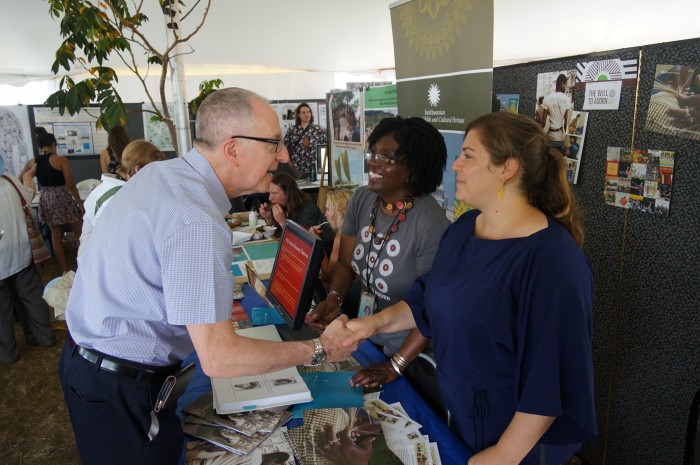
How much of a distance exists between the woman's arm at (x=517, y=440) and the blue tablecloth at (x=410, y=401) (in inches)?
2.9

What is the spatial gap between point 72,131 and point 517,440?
302 inches

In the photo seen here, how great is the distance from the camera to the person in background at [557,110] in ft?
7.16

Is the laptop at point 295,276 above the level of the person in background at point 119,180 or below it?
below

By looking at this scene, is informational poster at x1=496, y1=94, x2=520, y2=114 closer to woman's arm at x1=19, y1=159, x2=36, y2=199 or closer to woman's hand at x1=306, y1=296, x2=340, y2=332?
woman's hand at x1=306, y1=296, x2=340, y2=332

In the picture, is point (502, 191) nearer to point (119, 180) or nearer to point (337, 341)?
point (337, 341)

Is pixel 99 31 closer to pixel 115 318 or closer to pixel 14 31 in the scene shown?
pixel 115 318

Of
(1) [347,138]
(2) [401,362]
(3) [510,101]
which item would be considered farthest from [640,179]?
(1) [347,138]

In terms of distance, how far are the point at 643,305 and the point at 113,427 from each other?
203 centimetres

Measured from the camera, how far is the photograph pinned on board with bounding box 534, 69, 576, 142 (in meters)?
2.16

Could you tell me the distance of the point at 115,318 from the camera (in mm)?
1243

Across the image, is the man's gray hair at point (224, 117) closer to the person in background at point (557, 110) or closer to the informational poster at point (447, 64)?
the informational poster at point (447, 64)

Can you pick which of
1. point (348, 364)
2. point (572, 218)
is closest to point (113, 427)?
point (348, 364)

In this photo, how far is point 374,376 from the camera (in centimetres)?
165

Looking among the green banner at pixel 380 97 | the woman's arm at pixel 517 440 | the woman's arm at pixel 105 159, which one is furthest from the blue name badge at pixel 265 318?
the woman's arm at pixel 105 159
